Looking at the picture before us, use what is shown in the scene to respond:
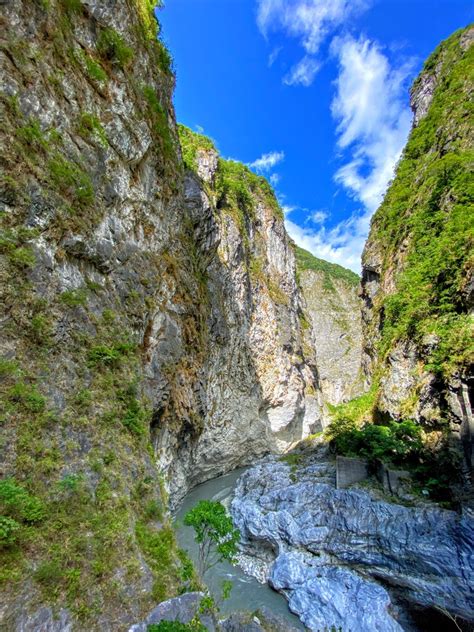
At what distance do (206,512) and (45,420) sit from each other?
4.84 meters

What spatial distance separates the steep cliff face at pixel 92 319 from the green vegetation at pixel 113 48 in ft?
0.13

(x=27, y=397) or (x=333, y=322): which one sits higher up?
(x=333, y=322)

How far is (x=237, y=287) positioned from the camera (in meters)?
25.6

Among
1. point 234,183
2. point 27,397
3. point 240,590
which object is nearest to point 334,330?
point 234,183

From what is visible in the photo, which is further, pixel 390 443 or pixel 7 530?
pixel 390 443

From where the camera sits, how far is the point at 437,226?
1683 centimetres

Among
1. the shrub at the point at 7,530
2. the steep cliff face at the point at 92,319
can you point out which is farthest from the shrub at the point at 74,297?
the shrub at the point at 7,530

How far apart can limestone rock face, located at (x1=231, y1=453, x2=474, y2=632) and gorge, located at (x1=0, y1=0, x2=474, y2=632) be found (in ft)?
0.23

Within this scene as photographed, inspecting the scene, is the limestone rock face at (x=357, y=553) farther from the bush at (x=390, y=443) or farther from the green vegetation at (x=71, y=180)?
the green vegetation at (x=71, y=180)

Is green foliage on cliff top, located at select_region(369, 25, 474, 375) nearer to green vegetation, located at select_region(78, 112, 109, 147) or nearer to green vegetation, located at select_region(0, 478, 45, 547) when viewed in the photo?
green vegetation, located at select_region(0, 478, 45, 547)

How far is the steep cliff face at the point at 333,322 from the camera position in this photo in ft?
146

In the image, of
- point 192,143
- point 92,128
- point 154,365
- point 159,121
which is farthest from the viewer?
point 192,143

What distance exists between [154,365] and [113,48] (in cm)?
1035

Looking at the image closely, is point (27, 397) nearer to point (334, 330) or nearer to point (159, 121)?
point (159, 121)
